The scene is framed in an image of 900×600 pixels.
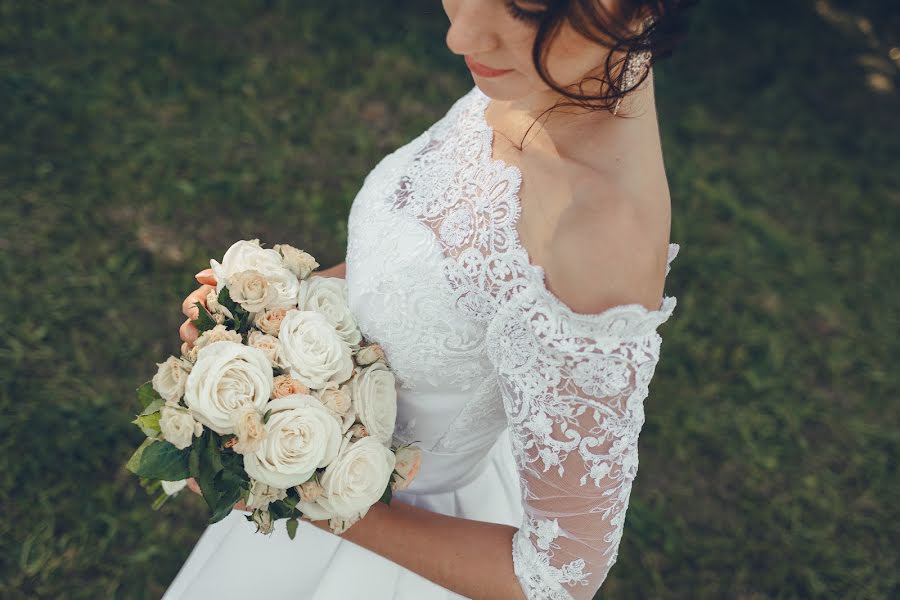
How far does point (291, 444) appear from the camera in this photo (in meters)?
1.51

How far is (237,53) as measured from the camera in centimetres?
489

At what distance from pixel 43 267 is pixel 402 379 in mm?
2772

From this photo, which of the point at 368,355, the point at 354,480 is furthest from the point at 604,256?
the point at 354,480

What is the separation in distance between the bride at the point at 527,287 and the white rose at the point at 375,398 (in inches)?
2.7

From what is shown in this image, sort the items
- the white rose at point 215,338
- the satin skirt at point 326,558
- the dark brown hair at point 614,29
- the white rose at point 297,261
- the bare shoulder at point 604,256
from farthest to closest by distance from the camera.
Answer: the satin skirt at point 326,558, the white rose at point 297,261, the white rose at point 215,338, the bare shoulder at point 604,256, the dark brown hair at point 614,29

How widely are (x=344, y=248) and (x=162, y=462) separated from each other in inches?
104

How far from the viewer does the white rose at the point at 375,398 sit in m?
1.64

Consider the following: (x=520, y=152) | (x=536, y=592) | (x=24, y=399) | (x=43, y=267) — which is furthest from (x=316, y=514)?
(x=43, y=267)

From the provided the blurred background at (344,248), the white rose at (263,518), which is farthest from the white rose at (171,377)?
the blurred background at (344,248)

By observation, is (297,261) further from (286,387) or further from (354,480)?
(354,480)

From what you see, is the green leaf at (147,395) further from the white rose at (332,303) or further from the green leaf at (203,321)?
the white rose at (332,303)

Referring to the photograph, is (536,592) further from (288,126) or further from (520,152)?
(288,126)

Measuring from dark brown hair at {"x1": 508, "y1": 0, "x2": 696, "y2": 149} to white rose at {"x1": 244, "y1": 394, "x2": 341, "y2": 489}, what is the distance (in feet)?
2.71

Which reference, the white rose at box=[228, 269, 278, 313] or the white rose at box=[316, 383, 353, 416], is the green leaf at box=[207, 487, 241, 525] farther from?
the white rose at box=[228, 269, 278, 313]
